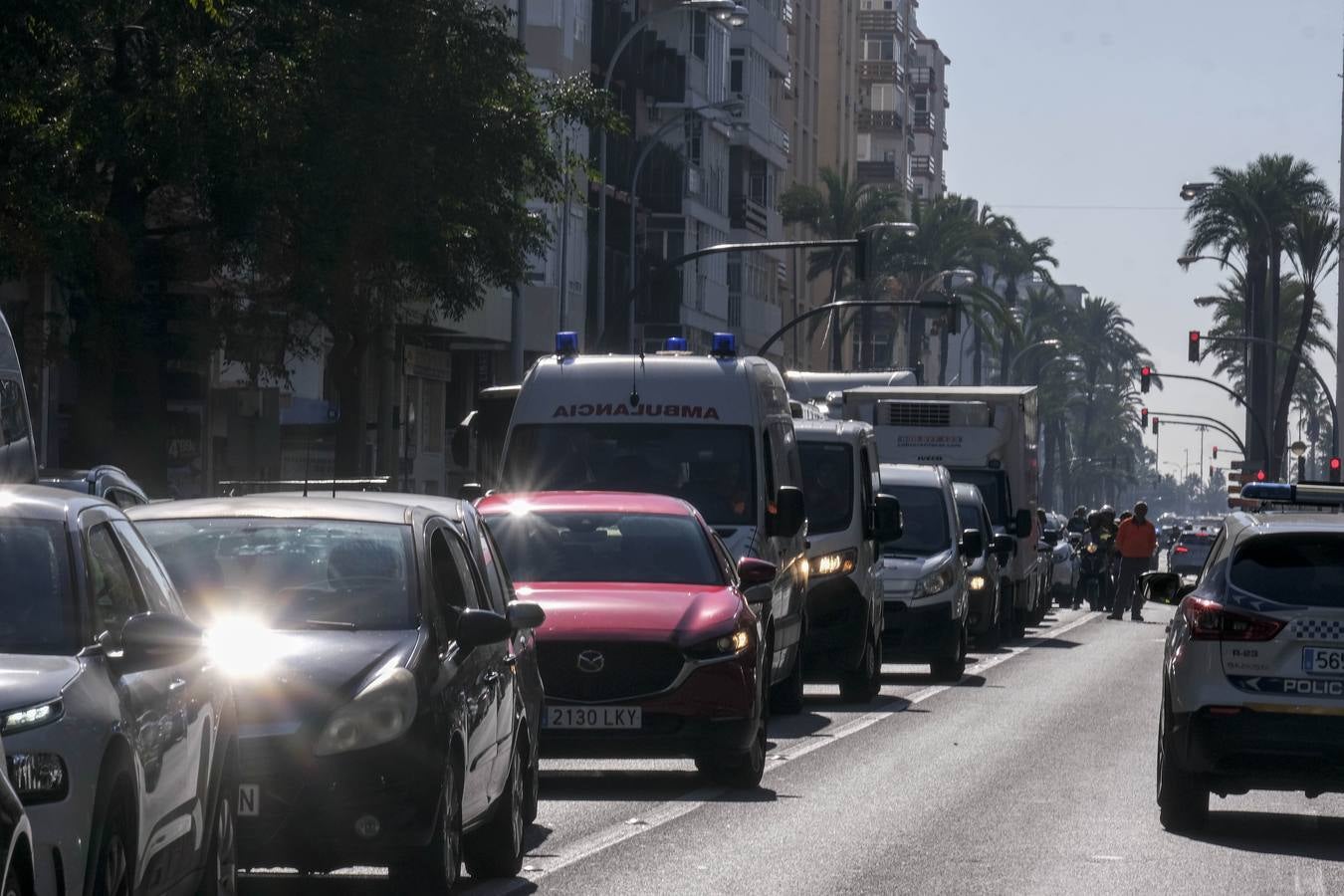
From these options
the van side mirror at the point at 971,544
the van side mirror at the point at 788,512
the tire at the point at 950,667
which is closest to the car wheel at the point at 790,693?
the van side mirror at the point at 788,512

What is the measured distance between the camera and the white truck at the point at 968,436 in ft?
119

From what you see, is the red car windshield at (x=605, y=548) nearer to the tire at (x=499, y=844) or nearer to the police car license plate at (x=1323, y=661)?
the police car license plate at (x=1323, y=661)

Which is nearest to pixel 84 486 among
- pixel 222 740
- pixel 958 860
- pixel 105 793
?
pixel 958 860

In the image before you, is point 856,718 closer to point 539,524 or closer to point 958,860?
point 539,524

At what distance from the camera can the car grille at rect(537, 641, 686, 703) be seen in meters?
14.5

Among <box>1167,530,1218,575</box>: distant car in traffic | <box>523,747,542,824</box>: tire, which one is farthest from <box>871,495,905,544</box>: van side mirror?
<box>1167,530,1218,575</box>: distant car in traffic

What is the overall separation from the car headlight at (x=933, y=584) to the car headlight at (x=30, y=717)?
20.7 meters

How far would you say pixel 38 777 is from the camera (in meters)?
6.48

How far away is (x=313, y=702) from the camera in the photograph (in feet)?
31.9

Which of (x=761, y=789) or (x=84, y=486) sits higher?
(x=84, y=486)

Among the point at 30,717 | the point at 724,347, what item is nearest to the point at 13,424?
the point at 724,347

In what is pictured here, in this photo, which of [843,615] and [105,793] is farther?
[843,615]

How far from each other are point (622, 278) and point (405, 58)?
4017cm

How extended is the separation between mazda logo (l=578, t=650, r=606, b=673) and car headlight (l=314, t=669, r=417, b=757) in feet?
15.4
